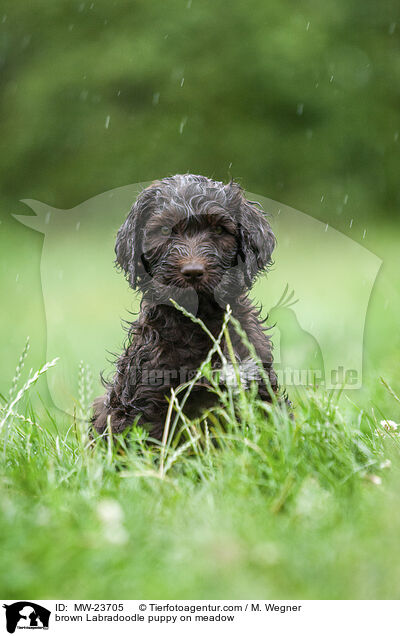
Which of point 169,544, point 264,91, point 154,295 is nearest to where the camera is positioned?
point 169,544

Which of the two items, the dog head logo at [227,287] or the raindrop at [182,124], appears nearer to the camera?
the dog head logo at [227,287]

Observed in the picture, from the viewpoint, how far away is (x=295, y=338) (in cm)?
521

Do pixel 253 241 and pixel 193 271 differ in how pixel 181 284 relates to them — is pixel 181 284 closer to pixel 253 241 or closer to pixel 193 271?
pixel 193 271

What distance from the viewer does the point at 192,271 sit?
10.6 feet

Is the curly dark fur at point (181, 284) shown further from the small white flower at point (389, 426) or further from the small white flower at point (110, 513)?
the small white flower at point (110, 513)

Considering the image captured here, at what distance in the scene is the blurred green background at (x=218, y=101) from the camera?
13.5 m

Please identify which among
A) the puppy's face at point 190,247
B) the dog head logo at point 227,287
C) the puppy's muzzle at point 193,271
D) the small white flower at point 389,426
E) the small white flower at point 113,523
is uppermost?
the dog head logo at point 227,287

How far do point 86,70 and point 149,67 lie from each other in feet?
4.08

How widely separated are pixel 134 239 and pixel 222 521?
1.93 m

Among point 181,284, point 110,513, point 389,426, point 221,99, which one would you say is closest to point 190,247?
point 181,284

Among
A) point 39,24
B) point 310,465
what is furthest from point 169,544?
point 39,24

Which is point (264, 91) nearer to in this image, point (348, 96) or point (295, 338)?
point (348, 96)
